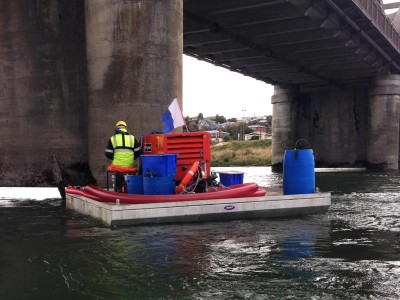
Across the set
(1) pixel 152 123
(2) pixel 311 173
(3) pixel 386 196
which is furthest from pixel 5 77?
(3) pixel 386 196

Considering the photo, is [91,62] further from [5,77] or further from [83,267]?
[83,267]

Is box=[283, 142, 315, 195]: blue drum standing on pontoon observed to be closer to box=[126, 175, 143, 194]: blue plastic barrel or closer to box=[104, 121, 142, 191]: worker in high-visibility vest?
box=[126, 175, 143, 194]: blue plastic barrel

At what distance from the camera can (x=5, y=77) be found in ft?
52.9

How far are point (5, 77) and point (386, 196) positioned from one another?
44.3ft

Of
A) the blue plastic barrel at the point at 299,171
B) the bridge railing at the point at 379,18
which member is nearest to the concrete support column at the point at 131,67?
the blue plastic barrel at the point at 299,171

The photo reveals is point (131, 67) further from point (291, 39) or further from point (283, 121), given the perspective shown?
point (283, 121)

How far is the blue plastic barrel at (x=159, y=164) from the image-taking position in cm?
965

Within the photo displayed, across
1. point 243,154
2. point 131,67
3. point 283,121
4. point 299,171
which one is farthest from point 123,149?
point 243,154

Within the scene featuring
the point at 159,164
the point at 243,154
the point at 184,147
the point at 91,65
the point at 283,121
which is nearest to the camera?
the point at 159,164

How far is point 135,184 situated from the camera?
33.7 ft

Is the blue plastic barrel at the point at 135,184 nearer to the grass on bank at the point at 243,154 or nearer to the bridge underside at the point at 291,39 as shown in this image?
the bridge underside at the point at 291,39

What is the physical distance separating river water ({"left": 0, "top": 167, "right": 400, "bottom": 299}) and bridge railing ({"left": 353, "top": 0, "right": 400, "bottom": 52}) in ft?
57.0

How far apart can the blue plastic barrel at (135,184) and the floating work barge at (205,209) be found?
59 centimetres

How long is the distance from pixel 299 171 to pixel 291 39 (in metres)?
18.9
